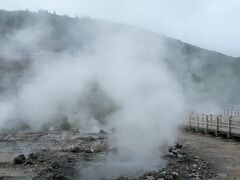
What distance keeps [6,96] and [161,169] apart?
12.5 meters

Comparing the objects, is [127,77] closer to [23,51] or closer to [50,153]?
[50,153]

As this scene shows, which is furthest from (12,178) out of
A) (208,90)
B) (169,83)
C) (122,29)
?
(208,90)

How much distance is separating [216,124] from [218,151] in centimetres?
353

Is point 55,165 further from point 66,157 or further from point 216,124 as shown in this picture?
point 216,124

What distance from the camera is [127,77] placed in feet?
60.2

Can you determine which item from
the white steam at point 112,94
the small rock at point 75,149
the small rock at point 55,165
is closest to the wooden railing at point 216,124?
the white steam at point 112,94

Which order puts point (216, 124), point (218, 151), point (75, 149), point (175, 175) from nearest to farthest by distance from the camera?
1. point (175, 175)
2. point (75, 149)
3. point (218, 151)
4. point (216, 124)

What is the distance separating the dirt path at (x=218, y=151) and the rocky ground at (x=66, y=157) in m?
0.08

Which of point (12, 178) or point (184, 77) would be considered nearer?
point (12, 178)

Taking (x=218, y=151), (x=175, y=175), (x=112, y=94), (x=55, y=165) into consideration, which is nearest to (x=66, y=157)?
(x=55, y=165)

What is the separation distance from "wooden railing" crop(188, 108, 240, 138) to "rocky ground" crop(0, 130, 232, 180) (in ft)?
4.26

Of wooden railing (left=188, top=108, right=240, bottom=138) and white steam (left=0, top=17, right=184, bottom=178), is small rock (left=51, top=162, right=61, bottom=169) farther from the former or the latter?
A: wooden railing (left=188, top=108, right=240, bottom=138)

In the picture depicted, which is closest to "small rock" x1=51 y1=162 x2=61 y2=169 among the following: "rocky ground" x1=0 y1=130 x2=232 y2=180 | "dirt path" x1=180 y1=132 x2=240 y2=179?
"rocky ground" x1=0 y1=130 x2=232 y2=180

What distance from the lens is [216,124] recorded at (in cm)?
1772
